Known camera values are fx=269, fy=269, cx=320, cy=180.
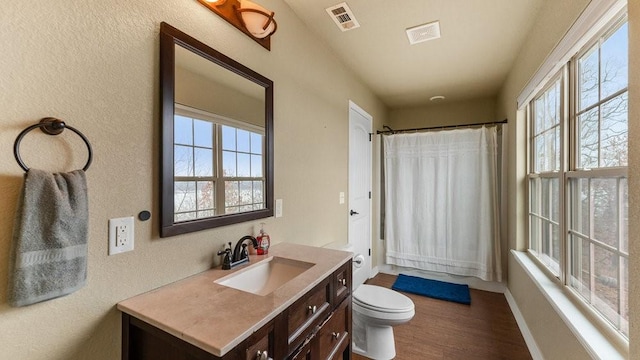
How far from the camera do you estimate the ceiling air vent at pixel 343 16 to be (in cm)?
184

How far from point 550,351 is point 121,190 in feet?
7.93

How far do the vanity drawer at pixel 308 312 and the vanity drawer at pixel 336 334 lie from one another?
0.07 meters

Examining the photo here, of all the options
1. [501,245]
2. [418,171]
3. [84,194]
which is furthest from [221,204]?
[501,245]

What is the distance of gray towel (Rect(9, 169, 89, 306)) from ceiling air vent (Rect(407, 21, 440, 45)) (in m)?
2.25

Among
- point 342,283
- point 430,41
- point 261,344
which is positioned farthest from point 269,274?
point 430,41

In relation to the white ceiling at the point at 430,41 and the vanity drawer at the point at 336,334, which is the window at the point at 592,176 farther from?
the vanity drawer at the point at 336,334

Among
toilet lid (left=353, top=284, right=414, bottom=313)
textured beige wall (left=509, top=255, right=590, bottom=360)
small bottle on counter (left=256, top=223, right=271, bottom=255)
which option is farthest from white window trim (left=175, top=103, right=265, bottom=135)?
textured beige wall (left=509, top=255, right=590, bottom=360)

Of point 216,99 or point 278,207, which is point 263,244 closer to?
point 278,207

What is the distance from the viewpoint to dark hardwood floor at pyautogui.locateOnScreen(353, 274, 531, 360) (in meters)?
1.99

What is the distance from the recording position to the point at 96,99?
2.97 feet

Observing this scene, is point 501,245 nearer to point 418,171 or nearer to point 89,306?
point 418,171

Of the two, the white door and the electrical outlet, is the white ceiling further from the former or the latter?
the electrical outlet

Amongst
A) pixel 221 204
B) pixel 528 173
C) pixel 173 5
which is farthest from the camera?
pixel 528 173

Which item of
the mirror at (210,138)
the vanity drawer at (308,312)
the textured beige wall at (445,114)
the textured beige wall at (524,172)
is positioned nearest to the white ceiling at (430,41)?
the textured beige wall at (524,172)
